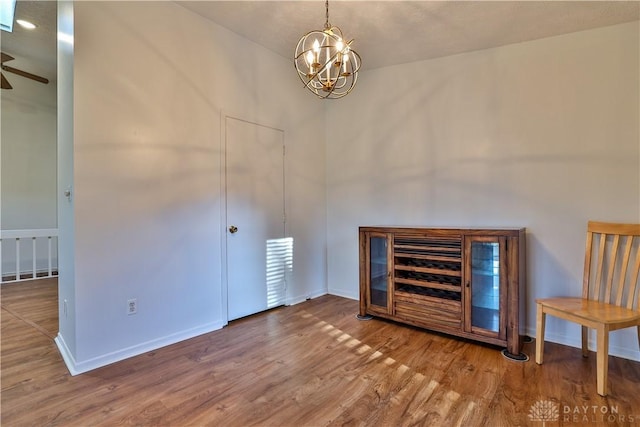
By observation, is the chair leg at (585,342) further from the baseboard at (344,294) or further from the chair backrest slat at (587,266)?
the baseboard at (344,294)

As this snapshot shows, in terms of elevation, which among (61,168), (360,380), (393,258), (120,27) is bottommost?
(360,380)

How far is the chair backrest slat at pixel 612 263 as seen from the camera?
2.27 metres

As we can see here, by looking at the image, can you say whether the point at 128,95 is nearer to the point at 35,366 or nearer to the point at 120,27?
the point at 120,27

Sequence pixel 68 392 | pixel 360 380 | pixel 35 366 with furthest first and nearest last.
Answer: pixel 35 366 < pixel 360 380 < pixel 68 392

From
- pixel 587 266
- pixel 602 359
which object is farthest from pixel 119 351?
pixel 587 266

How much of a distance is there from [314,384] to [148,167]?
203cm

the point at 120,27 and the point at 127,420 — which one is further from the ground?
the point at 120,27

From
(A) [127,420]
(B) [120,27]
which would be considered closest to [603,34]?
(B) [120,27]


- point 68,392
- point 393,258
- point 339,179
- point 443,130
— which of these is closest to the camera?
point 68,392

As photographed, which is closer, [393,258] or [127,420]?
[127,420]

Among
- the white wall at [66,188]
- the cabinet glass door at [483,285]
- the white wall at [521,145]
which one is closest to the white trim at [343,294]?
the white wall at [521,145]

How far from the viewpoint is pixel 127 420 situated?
5.42ft

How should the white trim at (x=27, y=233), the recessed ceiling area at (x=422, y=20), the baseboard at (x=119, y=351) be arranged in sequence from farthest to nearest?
the white trim at (x=27, y=233)
the recessed ceiling area at (x=422, y=20)
the baseboard at (x=119, y=351)

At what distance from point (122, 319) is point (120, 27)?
7.16 ft
